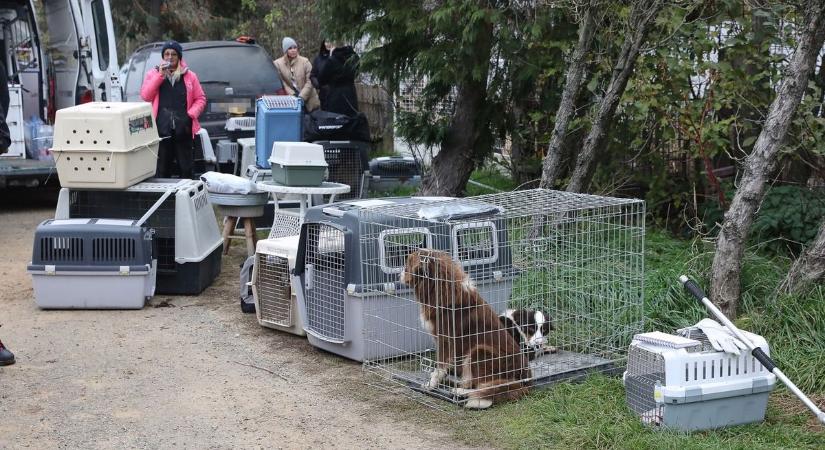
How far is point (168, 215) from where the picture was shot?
7902 mm

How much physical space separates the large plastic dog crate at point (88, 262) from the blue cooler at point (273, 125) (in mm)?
2365

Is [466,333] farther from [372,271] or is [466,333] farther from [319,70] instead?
[319,70]

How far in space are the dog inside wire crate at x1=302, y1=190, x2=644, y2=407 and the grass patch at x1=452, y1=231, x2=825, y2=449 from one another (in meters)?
0.31

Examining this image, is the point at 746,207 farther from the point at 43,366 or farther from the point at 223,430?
the point at 43,366

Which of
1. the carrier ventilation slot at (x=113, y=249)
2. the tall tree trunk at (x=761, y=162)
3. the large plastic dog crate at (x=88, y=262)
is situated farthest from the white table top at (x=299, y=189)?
the tall tree trunk at (x=761, y=162)

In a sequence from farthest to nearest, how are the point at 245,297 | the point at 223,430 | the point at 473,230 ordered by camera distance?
1. the point at 245,297
2. the point at 473,230
3. the point at 223,430

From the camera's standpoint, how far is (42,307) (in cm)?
754

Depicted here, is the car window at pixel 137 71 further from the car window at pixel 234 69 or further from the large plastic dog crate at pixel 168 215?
the large plastic dog crate at pixel 168 215

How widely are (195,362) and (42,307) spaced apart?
183cm

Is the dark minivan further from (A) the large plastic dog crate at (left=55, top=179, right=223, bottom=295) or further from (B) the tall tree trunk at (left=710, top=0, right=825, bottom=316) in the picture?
(B) the tall tree trunk at (left=710, top=0, right=825, bottom=316)

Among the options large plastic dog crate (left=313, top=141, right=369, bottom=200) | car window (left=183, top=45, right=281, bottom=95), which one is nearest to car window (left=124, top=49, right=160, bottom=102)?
car window (left=183, top=45, right=281, bottom=95)

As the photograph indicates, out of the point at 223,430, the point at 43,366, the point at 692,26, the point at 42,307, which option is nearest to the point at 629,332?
the point at 223,430

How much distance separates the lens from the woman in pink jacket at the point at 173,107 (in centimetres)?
945

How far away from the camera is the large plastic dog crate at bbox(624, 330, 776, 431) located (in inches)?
187
